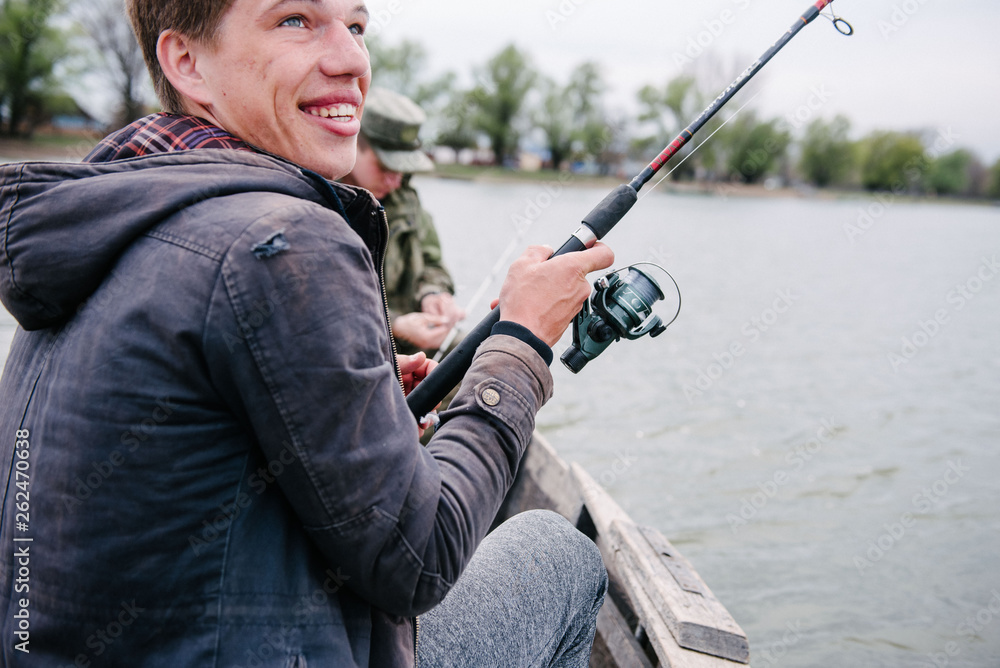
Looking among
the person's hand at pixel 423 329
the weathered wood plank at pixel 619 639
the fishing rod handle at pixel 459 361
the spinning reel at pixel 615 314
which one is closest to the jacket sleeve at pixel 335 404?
the fishing rod handle at pixel 459 361

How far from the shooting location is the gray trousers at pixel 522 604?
5.37 feet

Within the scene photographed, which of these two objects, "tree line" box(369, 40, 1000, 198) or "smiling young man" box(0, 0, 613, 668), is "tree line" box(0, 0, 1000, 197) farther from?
"smiling young man" box(0, 0, 613, 668)

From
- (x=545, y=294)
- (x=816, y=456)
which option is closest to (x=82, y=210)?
(x=545, y=294)

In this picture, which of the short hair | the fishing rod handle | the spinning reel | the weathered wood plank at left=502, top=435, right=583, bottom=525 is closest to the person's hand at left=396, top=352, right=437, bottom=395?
the fishing rod handle

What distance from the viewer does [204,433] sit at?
1.11 meters

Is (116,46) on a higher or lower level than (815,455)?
lower

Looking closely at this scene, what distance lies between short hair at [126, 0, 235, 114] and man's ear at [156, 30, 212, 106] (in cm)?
2

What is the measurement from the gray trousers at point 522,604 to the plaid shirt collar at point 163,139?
1.05 metres

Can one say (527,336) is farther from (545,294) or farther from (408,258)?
(408,258)

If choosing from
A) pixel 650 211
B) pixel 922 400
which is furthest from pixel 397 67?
pixel 922 400

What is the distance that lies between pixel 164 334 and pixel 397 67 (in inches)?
2730

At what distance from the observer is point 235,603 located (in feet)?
3.71

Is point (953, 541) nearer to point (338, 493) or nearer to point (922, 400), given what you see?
point (922, 400)

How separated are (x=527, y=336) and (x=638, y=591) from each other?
1516mm
